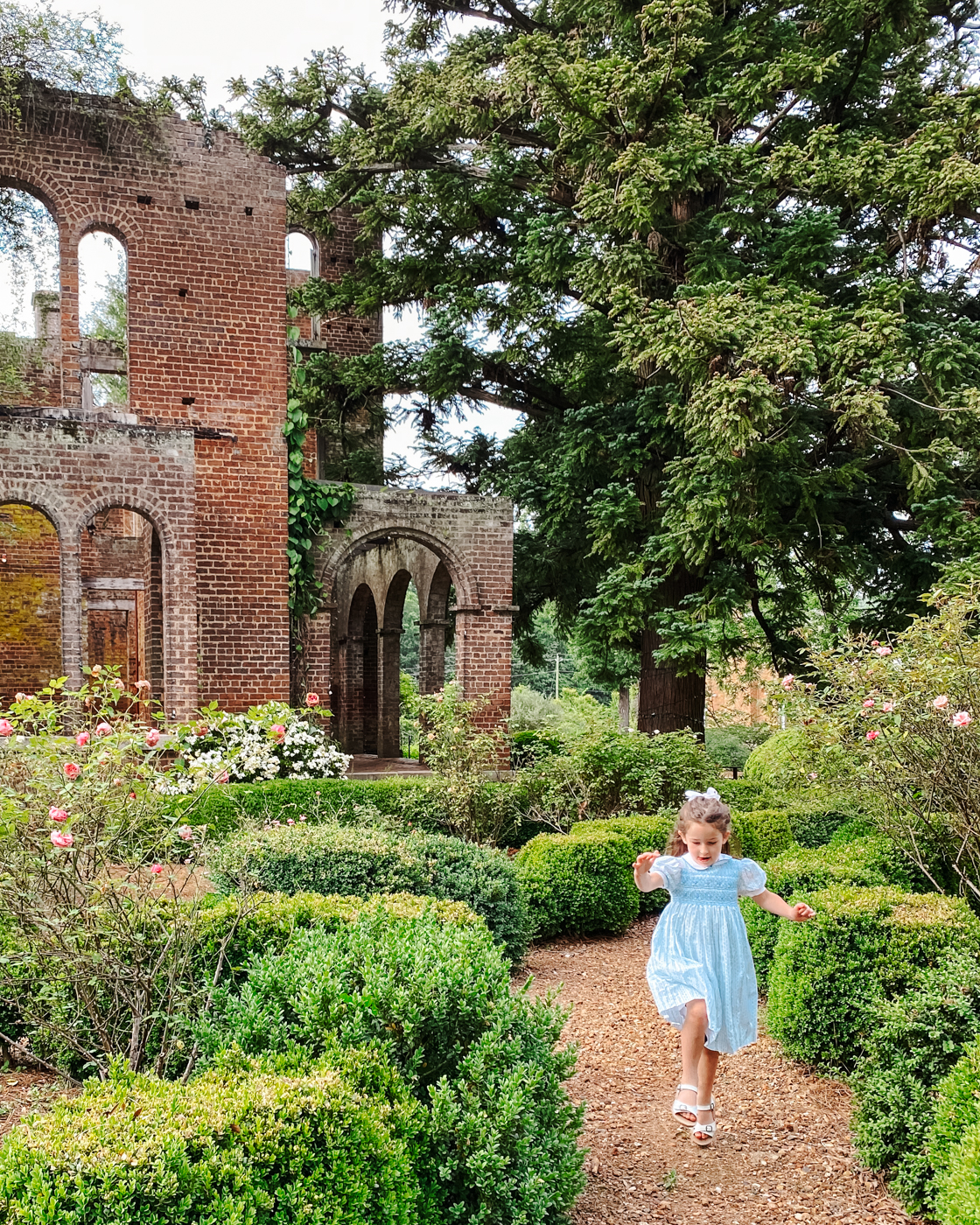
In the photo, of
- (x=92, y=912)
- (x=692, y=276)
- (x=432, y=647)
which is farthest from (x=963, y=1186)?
(x=432, y=647)

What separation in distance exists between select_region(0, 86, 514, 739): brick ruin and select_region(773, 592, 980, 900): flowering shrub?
7353 millimetres

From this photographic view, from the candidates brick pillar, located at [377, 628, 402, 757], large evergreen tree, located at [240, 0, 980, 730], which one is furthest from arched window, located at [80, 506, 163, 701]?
large evergreen tree, located at [240, 0, 980, 730]

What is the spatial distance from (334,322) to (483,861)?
16.0m

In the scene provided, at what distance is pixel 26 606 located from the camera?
1723 cm

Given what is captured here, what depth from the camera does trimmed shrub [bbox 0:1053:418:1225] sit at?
2.51 meters

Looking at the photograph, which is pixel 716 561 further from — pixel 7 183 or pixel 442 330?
pixel 7 183

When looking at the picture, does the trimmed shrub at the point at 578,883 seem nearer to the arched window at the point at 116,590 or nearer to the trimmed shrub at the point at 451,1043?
the trimmed shrub at the point at 451,1043

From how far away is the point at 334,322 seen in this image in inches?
801

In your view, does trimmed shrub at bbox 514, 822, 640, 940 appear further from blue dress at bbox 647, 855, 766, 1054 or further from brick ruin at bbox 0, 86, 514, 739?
brick ruin at bbox 0, 86, 514, 739

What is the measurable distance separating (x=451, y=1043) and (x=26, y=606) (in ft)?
52.2

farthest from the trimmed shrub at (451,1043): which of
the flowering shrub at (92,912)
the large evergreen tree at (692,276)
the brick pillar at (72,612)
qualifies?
the brick pillar at (72,612)

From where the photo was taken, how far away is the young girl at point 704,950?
426 centimetres

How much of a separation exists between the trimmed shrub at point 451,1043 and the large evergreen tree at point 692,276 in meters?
6.94

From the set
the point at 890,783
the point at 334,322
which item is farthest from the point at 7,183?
the point at 890,783
